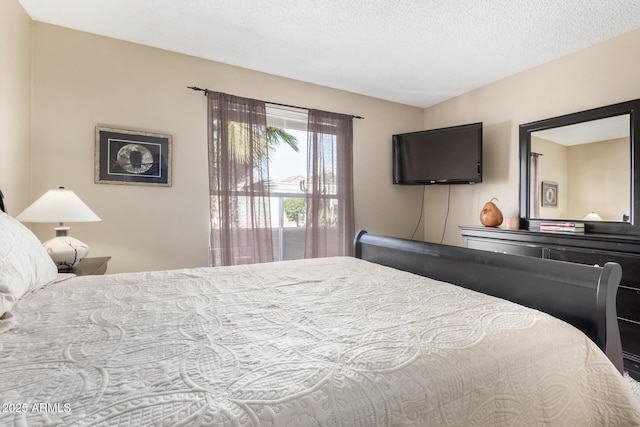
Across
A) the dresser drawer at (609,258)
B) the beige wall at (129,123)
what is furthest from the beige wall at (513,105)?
the beige wall at (129,123)

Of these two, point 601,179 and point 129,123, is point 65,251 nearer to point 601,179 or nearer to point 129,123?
point 129,123

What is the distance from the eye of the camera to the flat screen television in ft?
10.9

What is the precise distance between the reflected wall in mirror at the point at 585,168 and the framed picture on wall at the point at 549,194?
1 cm

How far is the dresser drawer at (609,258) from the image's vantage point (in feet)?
6.56

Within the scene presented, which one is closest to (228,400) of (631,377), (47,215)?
(47,215)

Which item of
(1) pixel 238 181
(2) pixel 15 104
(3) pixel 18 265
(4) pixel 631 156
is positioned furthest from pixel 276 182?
(4) pixel 631 156

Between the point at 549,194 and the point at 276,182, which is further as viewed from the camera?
the point at 276,182

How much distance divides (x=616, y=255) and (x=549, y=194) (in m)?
0.91

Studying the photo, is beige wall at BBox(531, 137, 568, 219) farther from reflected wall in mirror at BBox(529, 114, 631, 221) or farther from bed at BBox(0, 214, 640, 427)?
bed at BBox(0, 214, 640, 427)

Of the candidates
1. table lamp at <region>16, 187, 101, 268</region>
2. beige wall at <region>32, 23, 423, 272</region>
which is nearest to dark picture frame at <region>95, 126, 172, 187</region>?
beige wall at <region>32, 23, 423, 272</region>

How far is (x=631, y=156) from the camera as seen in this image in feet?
7.67

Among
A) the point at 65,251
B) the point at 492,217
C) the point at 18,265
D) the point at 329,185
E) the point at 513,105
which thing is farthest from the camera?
the point at 329,185

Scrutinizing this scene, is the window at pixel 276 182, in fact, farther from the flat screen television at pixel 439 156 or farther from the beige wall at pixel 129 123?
the flat screen television at pixel 439 156

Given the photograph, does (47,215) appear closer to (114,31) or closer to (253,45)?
(114,31)
